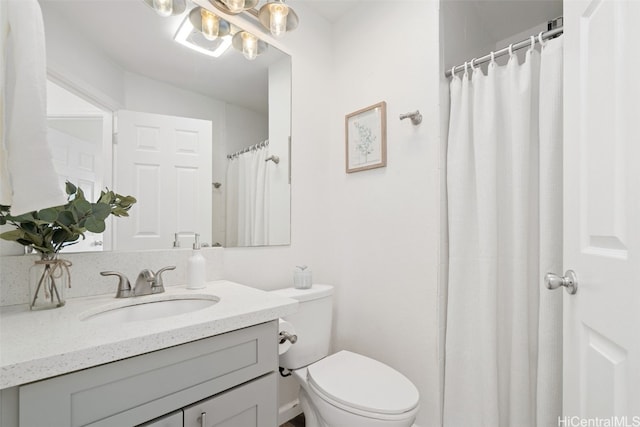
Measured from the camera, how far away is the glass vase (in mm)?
813

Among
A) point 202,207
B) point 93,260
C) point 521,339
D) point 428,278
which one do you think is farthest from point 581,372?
point 93,260

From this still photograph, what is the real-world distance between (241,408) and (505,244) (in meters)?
1.19

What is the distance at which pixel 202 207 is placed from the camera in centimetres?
129

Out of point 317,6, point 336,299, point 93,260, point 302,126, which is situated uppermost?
point 317,6

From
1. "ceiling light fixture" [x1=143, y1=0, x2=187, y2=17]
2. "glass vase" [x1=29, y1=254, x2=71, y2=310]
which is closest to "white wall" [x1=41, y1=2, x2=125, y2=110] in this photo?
"ceiling light fixture" [x1=143, y1=0, x2=187, y2=17]

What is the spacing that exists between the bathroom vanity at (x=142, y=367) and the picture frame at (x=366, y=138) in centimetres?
101

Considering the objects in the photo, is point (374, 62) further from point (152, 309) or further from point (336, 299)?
point (152, 309)

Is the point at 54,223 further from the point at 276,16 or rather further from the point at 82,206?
the point at 276,16

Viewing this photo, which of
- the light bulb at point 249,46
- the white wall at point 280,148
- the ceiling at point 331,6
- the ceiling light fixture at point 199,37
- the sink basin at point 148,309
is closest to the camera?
the sink basin at point 148,309

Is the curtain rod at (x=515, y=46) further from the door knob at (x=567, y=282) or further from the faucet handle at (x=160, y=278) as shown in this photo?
the faucet handle at (x=160, y=278)

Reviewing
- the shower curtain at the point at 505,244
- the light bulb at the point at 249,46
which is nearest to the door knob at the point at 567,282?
the shower curtain at the point at 505,244

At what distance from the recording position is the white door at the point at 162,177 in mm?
1099

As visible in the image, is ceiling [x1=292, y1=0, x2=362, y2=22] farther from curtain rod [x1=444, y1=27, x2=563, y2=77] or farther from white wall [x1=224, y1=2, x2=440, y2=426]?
curtain rod [x1=444, y1=27, x2=563, y2=77]

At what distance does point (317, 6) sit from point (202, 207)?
143cm
